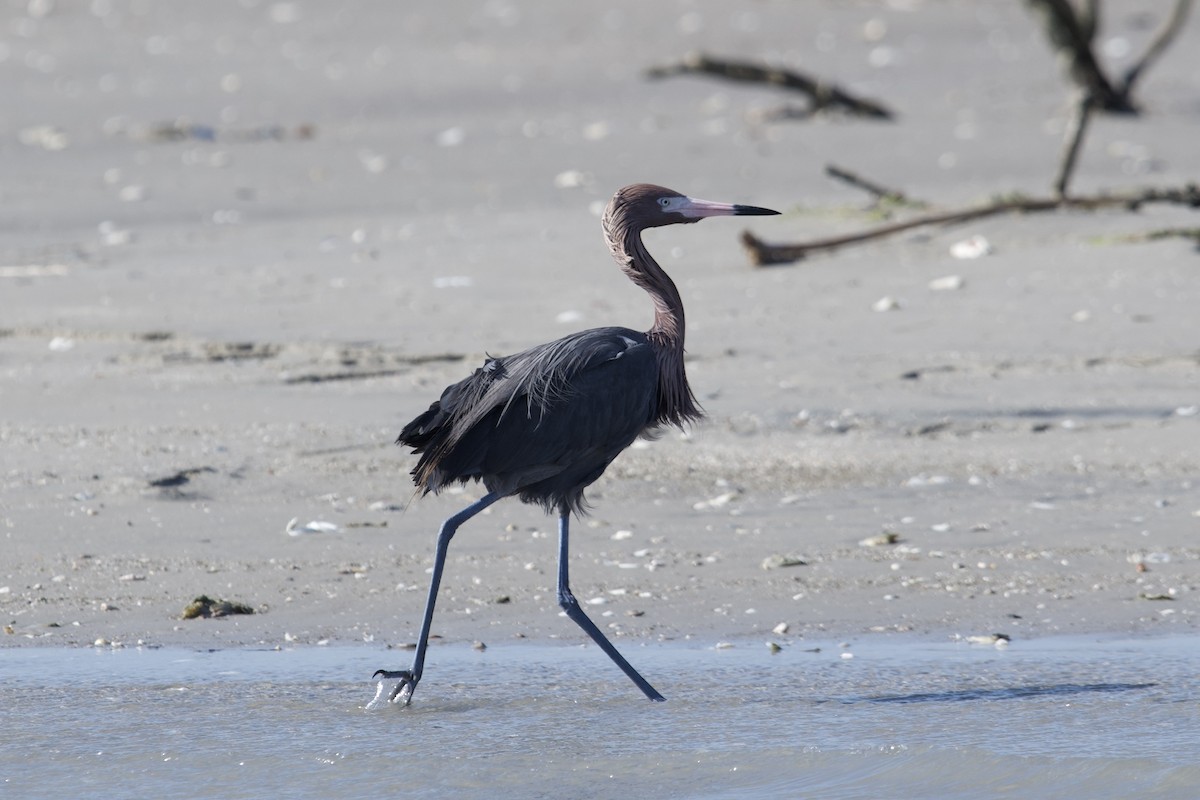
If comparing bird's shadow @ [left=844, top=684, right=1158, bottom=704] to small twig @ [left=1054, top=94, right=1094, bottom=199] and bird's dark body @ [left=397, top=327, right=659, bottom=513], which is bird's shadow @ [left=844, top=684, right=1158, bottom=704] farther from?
small twig @ [left=1054, top=94, right=1094, bottom=199]

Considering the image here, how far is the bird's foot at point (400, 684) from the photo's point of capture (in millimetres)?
4785

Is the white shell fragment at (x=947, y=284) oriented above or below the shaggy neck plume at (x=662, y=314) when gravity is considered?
below

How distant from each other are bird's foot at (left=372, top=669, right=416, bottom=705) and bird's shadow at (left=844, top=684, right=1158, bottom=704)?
3.95 feet

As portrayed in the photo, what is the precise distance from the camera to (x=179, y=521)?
6.27 metres

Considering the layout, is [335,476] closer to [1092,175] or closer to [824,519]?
[824,519]

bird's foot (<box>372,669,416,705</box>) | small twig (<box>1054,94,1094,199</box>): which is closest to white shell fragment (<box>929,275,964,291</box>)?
small twig (<box>1054,94,1094,199</box>)

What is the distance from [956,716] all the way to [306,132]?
1100 cm

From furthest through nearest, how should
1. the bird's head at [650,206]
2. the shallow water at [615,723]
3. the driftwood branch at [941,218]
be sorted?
the driftwood branch at [941,218] → the bird's head at [650,206] → the shallow water at [615,723]

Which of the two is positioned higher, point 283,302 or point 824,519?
point 283,302

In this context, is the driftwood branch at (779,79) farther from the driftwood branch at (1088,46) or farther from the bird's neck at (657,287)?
the bird's neck at (657,287)

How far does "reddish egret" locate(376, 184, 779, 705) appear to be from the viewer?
15.9 feet

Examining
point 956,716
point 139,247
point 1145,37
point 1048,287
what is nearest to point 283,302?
point 139,247

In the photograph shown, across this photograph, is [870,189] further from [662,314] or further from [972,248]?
[662,314]

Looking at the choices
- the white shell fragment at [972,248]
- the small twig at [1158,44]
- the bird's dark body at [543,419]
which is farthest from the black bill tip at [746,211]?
the small twig at [1158,44]
